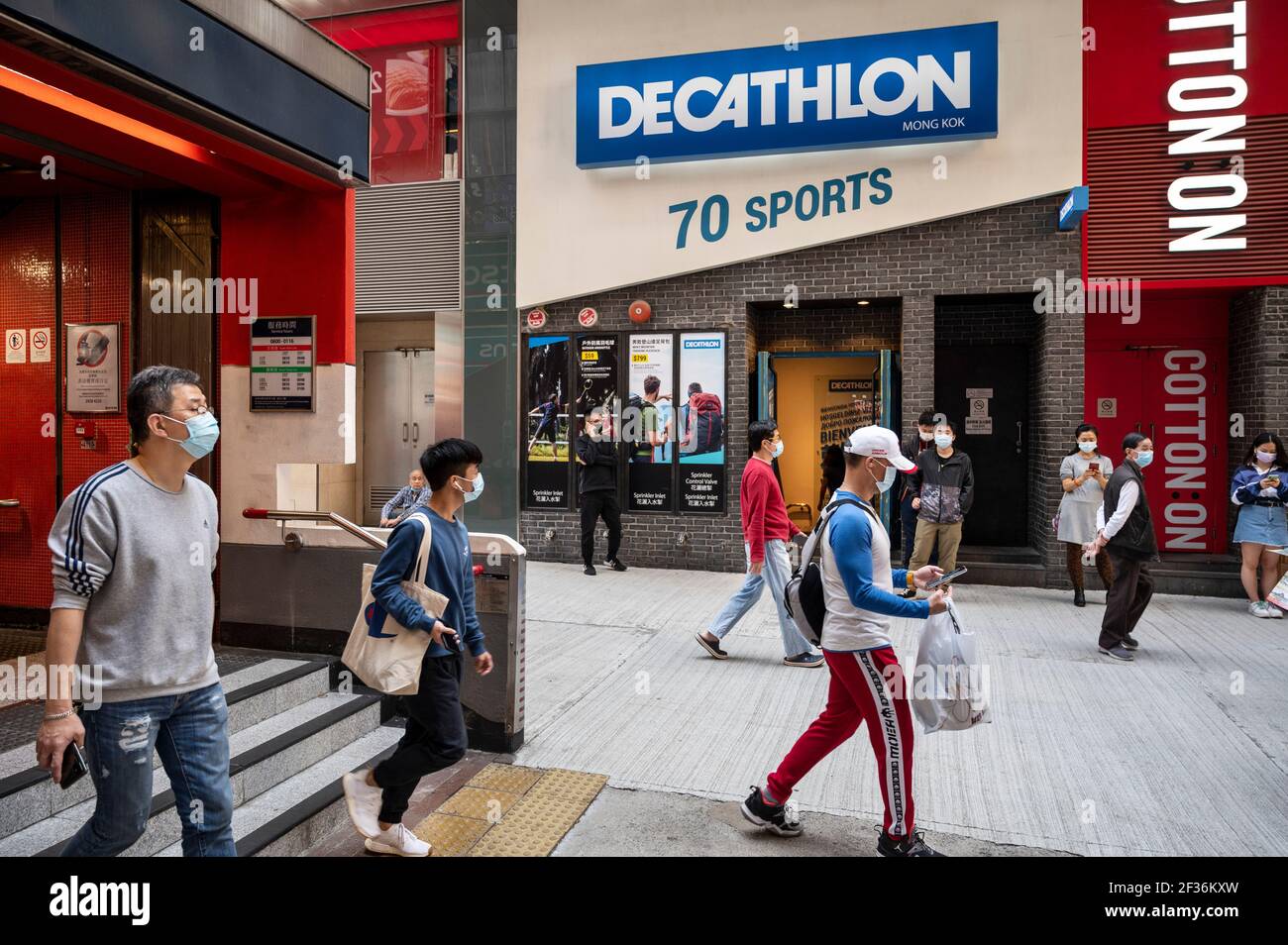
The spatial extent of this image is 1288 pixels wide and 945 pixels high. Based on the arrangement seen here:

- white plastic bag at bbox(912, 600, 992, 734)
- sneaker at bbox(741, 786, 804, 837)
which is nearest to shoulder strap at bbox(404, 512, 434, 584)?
sneaker at bbox(741, 786, 804, 837)

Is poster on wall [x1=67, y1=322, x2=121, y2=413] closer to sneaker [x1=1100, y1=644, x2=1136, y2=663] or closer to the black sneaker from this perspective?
the black sneaker

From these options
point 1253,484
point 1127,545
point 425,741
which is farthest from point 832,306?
point 425,741

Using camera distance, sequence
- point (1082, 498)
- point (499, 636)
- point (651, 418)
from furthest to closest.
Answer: point (651, 418)
point (1082, 498)
point (499, 636)

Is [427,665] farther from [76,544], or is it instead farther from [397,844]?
[76,544]

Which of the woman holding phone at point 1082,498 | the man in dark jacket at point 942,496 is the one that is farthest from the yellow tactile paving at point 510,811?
the woman holding phone at point 1082,498

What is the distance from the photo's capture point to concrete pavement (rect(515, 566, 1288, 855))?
13.9 ft

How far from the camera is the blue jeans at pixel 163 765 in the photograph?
2701 millimetres

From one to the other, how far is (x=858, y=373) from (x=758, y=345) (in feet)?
5.24

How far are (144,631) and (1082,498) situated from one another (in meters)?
9.20

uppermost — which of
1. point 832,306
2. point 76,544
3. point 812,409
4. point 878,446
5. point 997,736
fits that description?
point 832,306

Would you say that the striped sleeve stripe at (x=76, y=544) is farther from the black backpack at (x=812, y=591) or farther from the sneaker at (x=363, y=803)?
the black backpack at (x=812, y=591)

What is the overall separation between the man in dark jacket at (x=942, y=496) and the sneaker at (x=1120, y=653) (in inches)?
78.2

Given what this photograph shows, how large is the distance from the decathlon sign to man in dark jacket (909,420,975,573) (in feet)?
13.0

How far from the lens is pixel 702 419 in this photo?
11531 mm
